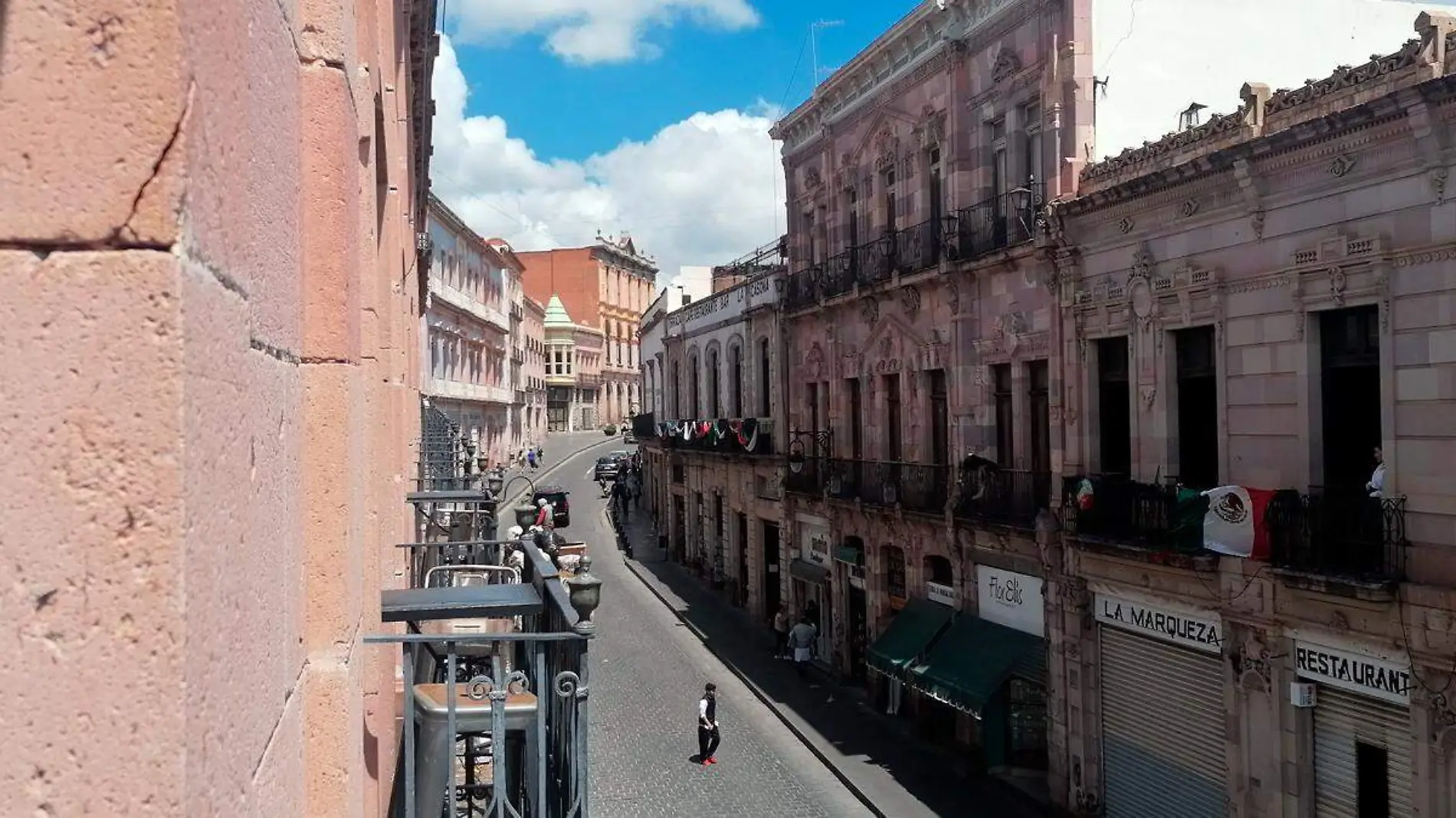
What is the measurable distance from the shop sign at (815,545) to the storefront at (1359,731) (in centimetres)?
1461

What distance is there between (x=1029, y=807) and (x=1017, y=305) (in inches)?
311

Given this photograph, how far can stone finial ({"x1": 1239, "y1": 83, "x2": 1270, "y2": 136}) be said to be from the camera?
14.4 m

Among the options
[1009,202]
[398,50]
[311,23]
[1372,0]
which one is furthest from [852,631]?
[311,23]

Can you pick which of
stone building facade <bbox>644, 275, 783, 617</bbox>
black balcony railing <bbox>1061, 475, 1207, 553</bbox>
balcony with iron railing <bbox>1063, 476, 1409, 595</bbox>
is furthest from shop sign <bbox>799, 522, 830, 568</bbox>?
balcony with iron railing <bbox>1063, 476, 1409, 595</bbox>

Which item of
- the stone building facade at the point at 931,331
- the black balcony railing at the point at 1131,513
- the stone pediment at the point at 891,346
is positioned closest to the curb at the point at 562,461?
the stone building facade at the point at 931,331

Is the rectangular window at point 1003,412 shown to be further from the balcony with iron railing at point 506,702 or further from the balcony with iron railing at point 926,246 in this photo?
the balcony with iron railing at point 506,702

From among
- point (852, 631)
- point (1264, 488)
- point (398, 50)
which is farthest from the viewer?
point (852, 631)

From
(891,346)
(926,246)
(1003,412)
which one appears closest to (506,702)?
(1003,412)

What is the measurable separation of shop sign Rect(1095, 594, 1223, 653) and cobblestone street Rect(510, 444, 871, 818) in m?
4.74

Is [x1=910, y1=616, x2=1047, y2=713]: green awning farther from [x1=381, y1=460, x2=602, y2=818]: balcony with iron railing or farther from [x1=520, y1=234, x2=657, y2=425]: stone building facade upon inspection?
[x1=520, y1=234, x2=657, y2=425]: stone building facade

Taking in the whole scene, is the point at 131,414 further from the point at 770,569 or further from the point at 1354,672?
the point at 770,569

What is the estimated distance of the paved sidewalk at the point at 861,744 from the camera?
1812 cm

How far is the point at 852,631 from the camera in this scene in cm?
2653

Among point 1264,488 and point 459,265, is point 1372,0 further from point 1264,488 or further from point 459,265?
point 459,265
